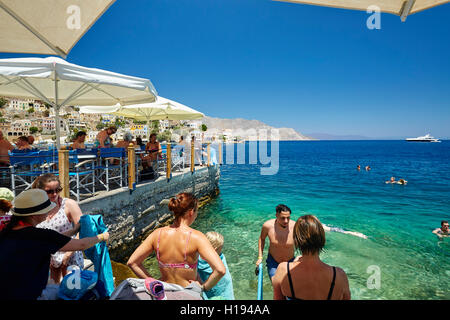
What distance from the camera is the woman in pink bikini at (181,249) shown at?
79.9 inches

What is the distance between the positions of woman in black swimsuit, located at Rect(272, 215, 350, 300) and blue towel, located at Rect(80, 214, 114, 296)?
1905 mm

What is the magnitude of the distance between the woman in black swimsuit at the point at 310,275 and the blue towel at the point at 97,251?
1905 millimetres

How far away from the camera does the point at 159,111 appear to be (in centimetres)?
1050

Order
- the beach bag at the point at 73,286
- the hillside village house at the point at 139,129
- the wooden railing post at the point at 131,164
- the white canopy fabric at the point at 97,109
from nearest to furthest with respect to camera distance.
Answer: the beach bag at the point at 73,286 < the wooden railing post at the point at 131,164 < the white canopy fabric at the point at 97,109 < the hillside village house at the point at 139,129

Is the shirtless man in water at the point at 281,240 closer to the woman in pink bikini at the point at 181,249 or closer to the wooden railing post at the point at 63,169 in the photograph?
the woman in pink bikini at the point at 181,249

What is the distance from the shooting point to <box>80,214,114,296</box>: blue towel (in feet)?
8.02

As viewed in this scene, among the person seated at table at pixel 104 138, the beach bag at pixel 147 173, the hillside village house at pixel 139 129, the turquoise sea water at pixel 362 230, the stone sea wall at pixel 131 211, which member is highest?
the hillside village house at pixel 139 129

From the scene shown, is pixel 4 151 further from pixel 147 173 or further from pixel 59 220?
pixel 59 220

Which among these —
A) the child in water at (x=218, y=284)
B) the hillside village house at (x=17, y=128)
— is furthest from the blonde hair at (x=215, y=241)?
the hillside village house at (x=17, y=128)

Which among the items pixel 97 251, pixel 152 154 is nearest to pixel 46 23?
pixel 97 251

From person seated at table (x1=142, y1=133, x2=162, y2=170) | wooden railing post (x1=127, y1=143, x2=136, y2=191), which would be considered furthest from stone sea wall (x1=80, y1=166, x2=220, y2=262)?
person seated at table (x1=142, y1=133, x2=162, y2=170)

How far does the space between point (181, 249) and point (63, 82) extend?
6195 millimetres
